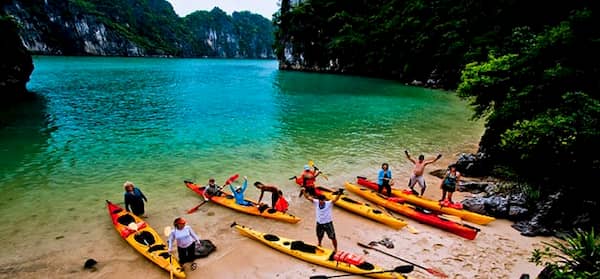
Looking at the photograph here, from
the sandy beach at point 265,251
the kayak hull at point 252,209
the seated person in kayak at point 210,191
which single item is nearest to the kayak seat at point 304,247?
the sandy beach at point 265,251

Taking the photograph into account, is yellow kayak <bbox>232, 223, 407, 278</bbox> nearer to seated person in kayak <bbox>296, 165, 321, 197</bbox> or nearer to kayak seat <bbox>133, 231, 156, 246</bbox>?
kayak seat <bbox>133, 231, 156, 246</bbox>

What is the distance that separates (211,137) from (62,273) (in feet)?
43.0

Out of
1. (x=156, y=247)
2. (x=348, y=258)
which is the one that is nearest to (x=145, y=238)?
(x=156, y=247)

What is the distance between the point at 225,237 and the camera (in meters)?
9.25

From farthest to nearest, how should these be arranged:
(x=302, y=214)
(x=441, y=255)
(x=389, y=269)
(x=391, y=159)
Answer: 1. (x=391, y=159)
2. (x=302, y=214)
3. (x=441, y=255)
4. (x=389, y=269)

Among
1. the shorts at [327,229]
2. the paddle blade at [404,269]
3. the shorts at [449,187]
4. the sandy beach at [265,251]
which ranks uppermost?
the shorts at [449,187]

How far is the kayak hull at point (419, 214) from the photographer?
Answer: 9.04 meters

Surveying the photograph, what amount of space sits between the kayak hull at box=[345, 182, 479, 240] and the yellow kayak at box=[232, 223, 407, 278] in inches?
116

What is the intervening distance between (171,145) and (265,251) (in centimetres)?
1200

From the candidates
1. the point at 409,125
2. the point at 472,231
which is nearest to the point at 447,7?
the point at 409,125

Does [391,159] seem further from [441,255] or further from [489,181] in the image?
[441,255]

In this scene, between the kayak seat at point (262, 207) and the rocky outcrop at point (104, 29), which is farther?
the rocky outcrop at point (104, 29)

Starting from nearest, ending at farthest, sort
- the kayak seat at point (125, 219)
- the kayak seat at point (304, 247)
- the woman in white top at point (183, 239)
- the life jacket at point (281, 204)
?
the woman in white top at point (183, 239) < the kayak seat at point (304, 247) < the kayak seat at point (125, 219) < the life jacket at point (281, 204)

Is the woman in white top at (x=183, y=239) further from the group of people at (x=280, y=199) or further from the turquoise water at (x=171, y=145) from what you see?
the turquoise water at (x=171, y=145)
